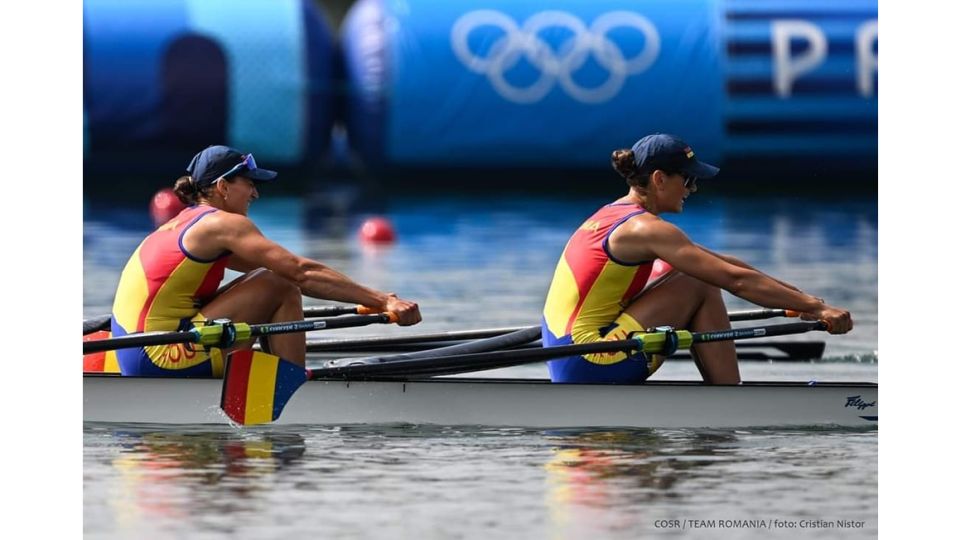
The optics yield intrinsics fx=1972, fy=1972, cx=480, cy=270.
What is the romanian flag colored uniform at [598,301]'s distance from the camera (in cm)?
930

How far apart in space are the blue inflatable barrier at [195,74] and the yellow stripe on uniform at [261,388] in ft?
52.3

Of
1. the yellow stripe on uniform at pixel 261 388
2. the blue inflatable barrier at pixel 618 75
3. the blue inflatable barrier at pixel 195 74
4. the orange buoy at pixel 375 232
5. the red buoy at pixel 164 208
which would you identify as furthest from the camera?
the blue inflatable barrier at pixel 618 75

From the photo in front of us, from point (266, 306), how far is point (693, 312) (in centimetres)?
204

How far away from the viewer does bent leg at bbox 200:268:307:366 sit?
9398mm

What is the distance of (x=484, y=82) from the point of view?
2505 cm

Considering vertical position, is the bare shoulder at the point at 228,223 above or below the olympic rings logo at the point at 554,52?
below

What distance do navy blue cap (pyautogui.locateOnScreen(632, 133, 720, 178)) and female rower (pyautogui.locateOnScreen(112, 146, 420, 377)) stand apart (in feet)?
4.18

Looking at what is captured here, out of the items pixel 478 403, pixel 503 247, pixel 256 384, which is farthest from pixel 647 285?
pixel 503 247

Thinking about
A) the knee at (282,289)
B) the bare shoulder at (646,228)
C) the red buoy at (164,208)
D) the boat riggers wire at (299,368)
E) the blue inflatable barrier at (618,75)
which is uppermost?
the blue inflatable barrier at (618,75)

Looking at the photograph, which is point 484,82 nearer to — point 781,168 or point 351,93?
point 351,93

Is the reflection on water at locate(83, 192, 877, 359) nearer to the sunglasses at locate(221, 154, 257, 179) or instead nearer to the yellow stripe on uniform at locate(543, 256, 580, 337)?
the yellow stripe on uniform at locate(543, 256, 580, 337)

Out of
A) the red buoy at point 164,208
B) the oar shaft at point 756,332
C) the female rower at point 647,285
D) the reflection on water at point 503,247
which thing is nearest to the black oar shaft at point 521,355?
the oar shaft at point 756,332

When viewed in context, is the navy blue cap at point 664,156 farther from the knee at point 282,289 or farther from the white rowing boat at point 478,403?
the knee at point 282,289

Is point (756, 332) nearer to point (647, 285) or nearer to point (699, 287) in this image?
point (699, 287)
